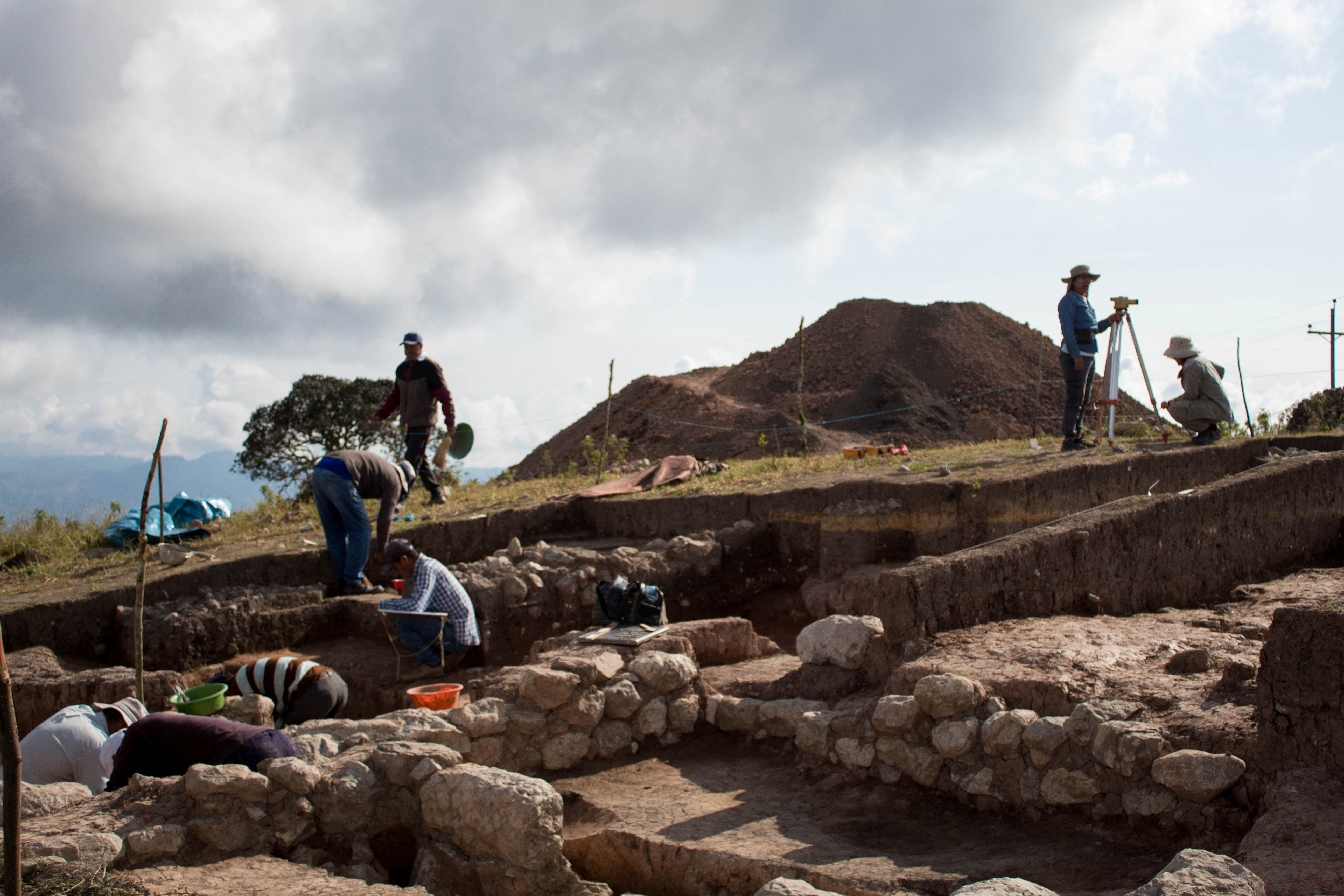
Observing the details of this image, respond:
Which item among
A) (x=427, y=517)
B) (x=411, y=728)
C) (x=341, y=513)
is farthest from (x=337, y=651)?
(x=411, y=728)

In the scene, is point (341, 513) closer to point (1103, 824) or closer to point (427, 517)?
point (427, 517)

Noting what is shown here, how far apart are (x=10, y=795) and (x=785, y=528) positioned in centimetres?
642

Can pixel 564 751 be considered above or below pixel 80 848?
below

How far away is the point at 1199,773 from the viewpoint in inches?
113

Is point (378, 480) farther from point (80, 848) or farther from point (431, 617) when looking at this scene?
point (80, 848)

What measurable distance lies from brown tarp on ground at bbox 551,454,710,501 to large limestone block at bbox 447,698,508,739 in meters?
4.67

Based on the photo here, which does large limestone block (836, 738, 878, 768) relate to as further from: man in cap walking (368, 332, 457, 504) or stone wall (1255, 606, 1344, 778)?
man in cap walking (368, 332, 457, 504)

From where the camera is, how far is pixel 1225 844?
9.07 feet

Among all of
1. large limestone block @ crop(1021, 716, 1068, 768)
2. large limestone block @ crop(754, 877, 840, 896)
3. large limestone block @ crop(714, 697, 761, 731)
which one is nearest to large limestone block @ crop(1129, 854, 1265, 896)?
large limestone block @ crop(754, 877, 840, 896)

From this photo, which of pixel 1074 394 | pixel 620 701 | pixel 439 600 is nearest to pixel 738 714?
pixel 620 701

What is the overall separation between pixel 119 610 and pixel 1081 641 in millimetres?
6005

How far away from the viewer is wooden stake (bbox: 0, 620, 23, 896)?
2.04 meters

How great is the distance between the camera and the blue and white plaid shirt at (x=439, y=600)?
18.8ft

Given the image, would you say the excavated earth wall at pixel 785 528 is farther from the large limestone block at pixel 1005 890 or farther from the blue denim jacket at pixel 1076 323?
the large limestone block at pixel 1005 890
